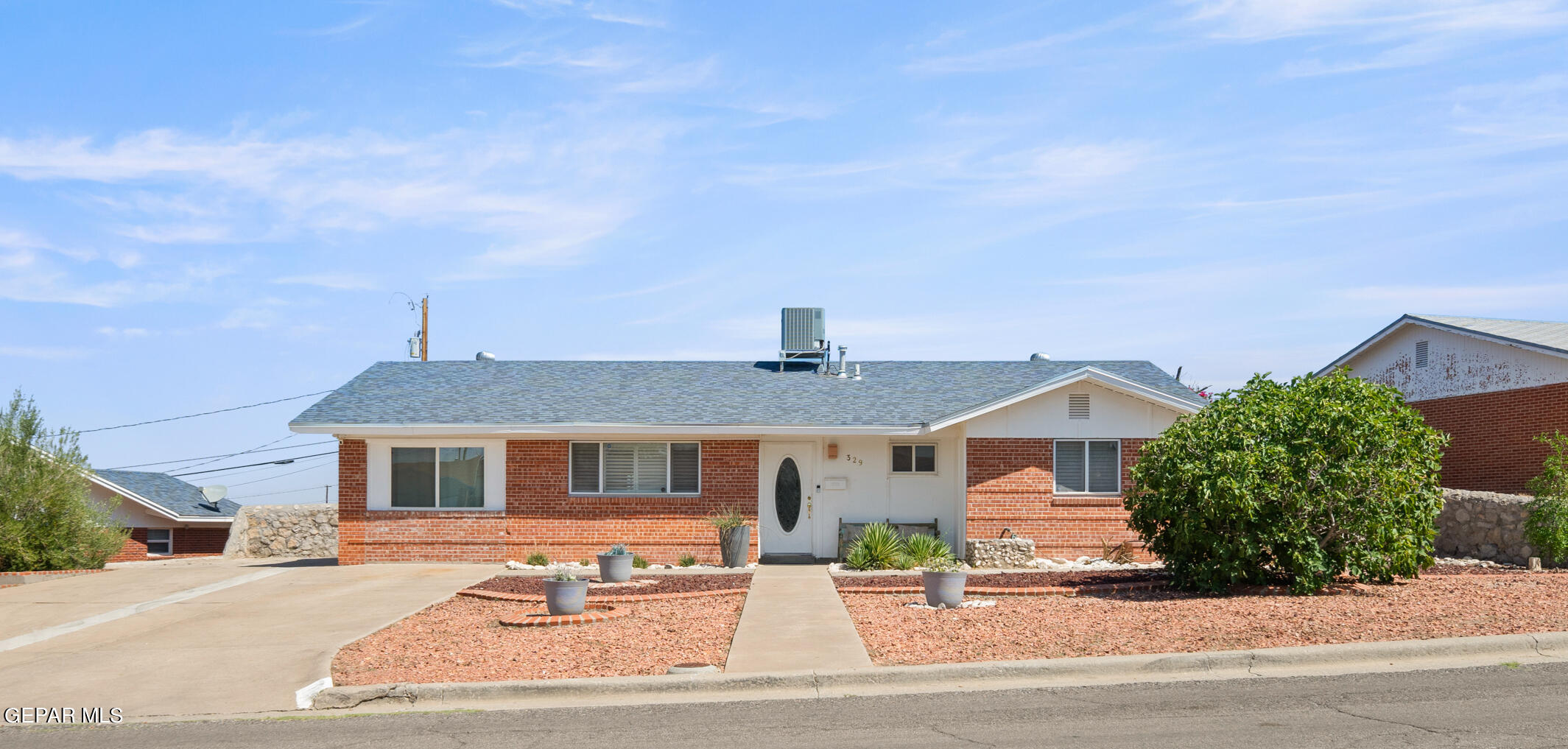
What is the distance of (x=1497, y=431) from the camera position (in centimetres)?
2184

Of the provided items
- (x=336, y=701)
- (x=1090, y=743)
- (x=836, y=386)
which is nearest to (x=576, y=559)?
(x=836, y=386)

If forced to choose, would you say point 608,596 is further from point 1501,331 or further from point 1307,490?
point 1501,331

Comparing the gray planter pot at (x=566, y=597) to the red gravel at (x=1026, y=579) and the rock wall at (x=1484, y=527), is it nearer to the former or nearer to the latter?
the red gravel at (x=1026, y=579)

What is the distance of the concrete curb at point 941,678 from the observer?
9.04 metres

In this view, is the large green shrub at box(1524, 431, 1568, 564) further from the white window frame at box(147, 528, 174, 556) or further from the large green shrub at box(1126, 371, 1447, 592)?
the white window frame at box(147, 528, 174, 556)

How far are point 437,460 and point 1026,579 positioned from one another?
1079 cm

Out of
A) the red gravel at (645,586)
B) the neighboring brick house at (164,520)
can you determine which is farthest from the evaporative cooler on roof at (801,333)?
the neighboring brick house at (164,520)

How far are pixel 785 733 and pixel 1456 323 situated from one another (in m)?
21.5

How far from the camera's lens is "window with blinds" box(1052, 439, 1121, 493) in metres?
20.1

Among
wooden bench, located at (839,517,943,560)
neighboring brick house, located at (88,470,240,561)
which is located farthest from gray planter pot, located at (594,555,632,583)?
neighboring brick house, located at (88,470,240,561)

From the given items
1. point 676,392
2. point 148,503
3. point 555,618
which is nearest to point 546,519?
point 676,392

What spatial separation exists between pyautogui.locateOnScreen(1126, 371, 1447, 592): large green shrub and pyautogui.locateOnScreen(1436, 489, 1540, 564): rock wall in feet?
15.2

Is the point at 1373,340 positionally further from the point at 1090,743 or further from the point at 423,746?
the point at 423,746

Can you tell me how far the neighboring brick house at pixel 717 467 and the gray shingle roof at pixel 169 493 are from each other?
16231 millimetres
